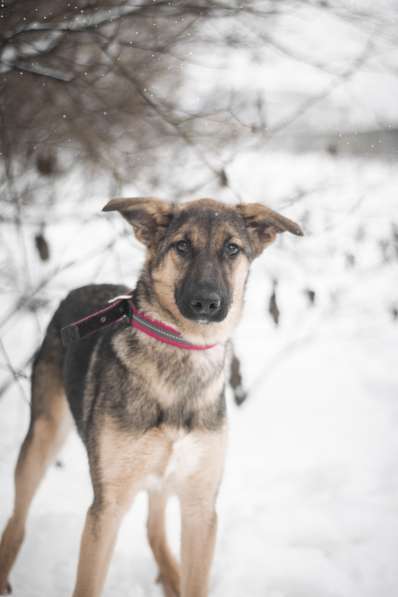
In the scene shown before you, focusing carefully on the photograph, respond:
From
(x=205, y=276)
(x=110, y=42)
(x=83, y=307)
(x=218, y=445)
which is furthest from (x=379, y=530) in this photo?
(x=110, y=42)

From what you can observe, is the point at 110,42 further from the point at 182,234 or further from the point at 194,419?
the point at 194,419

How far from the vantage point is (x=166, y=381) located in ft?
9.35

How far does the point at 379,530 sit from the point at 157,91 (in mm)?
3503

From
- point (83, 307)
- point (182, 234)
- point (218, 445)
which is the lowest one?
point (218, 445)

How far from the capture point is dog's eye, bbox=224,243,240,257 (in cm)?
298

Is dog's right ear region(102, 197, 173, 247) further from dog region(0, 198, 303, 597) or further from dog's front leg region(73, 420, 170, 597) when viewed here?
dog's front leg region(73, 420, 170, 597)

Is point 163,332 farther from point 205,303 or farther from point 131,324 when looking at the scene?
point 205,303

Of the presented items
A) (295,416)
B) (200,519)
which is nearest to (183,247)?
(200,519)

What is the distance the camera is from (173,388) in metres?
2.84

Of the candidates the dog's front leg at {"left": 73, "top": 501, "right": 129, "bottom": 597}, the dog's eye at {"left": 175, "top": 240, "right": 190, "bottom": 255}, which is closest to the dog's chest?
the dog's front leg at {"left": 73, "top": 501, "right": 129, "bottom": 597}

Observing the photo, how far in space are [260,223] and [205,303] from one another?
0.84m

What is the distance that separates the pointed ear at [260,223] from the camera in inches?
118

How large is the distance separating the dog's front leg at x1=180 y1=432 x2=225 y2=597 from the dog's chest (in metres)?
0.06

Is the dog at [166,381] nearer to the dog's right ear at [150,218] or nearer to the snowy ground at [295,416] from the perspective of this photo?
the dog's right ear at [150,218]
